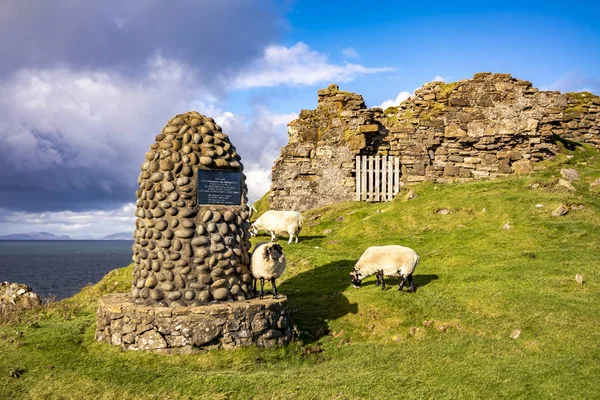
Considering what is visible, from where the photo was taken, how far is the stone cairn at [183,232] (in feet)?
36.2

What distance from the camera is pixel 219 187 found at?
1148 centimetres

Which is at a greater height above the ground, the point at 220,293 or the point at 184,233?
the point at 184,233

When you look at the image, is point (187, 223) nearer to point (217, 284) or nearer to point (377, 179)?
point (217, 284)

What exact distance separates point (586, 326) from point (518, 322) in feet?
4.48

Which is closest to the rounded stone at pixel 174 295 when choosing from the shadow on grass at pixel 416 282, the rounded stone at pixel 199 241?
the rounded stone at pixel 199 241

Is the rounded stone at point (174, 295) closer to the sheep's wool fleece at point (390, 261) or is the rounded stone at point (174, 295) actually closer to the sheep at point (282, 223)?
the sheep's wool fleece at point (390, 261)

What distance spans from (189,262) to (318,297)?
4748 mm

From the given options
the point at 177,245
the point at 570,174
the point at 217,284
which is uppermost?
the point at 570,174

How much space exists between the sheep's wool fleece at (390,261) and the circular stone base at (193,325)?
3.91m

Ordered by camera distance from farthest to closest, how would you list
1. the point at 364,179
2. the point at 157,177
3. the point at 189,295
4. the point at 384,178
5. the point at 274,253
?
1. the point at 384,178
2. the point at 364,179
3. the point at 274,253
4. the point at 157,177
5. the point at 189,295

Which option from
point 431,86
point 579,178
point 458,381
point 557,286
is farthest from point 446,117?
point 458,381

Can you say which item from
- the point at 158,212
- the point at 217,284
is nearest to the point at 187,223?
the point at 158,212

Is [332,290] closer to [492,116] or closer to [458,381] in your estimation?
[458,381]

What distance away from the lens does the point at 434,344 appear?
10.7 m
